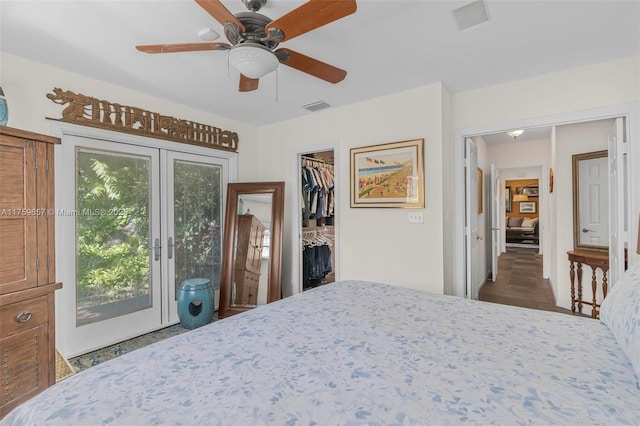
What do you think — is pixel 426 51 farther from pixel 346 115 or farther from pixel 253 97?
pixel 253 97

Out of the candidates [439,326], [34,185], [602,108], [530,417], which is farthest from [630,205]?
[34,185]

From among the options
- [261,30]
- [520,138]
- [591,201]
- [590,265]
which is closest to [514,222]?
[520,138]

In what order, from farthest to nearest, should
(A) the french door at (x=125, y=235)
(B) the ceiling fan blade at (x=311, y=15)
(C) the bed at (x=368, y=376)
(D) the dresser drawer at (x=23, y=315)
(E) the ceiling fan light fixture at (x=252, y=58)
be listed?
(A) the french door at (x=125, y=235)
(D) the dresser drawer at (x=23, y=315)
(E) the ceiling fan light fixture at (x=252, y=58)
(B) the ceiling fan blade at (x=311, y=15)
(C) the bed at (x=368, y=376)

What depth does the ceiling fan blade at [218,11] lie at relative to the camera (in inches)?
49.3

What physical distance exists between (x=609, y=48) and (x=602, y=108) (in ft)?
1.43

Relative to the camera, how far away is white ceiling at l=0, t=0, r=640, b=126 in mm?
1749

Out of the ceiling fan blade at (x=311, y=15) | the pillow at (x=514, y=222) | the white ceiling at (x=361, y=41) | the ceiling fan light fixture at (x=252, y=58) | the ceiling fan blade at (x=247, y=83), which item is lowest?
the pillow at (x=514, y=222)

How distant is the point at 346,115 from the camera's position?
3.41 m

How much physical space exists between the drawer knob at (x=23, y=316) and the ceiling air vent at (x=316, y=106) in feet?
9.48

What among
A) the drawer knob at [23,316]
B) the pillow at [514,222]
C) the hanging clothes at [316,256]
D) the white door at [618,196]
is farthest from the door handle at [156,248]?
the pillow at [514,222]

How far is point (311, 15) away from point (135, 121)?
93.3 inches

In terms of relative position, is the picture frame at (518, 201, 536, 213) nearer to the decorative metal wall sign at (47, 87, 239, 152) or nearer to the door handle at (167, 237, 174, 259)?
the decorative metal wall sign at (47, 87, 239, 152)

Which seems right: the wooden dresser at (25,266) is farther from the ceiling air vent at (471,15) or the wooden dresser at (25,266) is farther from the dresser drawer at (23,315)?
the ceiling air vent at (471,15)

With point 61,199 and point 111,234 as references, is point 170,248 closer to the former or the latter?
point 111,234
